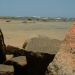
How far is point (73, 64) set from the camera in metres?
4.96

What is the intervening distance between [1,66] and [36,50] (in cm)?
132

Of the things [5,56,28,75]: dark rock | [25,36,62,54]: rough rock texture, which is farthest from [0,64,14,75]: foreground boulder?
[25,36,62,54]: rough rock texture

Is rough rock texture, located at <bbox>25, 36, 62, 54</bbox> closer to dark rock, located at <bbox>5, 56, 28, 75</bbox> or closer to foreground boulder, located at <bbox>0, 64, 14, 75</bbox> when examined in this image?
dark rock, located at <bbox>5, 56, 28, 75</bbox>

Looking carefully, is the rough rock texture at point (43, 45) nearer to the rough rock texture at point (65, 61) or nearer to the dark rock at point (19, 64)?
the dark rock at point (19, 64)

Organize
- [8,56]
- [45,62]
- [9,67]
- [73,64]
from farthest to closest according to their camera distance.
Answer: [8,56], [45,62], [9,67], [73,64]

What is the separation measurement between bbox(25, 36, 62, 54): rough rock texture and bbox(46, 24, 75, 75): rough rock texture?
2064 mm

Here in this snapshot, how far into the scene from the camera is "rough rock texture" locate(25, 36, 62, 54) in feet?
25.1

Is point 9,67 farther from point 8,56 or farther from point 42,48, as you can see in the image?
point 42,48

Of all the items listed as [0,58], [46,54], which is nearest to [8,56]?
[0,58]

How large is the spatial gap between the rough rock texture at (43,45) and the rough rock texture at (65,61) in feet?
6.77

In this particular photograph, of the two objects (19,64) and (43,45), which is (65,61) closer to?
(19,64)

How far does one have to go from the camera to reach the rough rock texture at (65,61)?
16.1 feet

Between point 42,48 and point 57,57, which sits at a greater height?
point 57,57

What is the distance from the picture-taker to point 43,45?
321 inches
